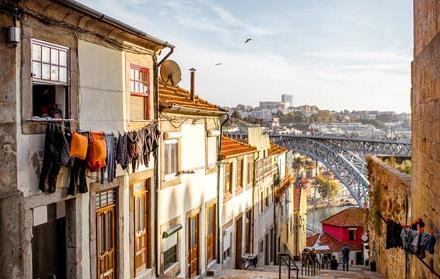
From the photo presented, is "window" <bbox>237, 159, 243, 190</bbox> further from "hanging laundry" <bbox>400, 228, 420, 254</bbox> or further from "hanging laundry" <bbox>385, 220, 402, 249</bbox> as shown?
"hanging laundry" <bbox>400, 228, 420, 254</bbox>

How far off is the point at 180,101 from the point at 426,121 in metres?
6.64

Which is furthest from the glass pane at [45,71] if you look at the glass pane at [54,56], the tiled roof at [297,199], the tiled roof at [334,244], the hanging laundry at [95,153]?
the tiled roof at [297,199]

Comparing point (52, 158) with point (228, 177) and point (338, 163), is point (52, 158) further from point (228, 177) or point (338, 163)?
point (338, 163)

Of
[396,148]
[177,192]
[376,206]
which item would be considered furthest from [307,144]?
[177,192]

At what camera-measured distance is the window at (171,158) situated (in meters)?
12.0

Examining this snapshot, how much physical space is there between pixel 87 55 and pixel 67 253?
3123 millimetres

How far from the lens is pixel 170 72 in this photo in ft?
39.1

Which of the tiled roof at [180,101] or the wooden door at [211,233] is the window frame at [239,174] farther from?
the tiled roof at [180,101]

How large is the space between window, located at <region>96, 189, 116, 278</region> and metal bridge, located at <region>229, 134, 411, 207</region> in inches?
1973

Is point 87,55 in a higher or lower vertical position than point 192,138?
higher

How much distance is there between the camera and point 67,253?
7977 mm

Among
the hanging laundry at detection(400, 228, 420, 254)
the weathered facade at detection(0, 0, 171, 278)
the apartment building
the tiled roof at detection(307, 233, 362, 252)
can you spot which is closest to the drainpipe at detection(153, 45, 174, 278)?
the weathered facade at detection(0, 0, 171, 278)

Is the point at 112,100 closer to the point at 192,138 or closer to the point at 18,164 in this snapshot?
the point at 18,164

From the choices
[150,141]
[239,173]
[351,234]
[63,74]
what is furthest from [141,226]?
[351,234]
